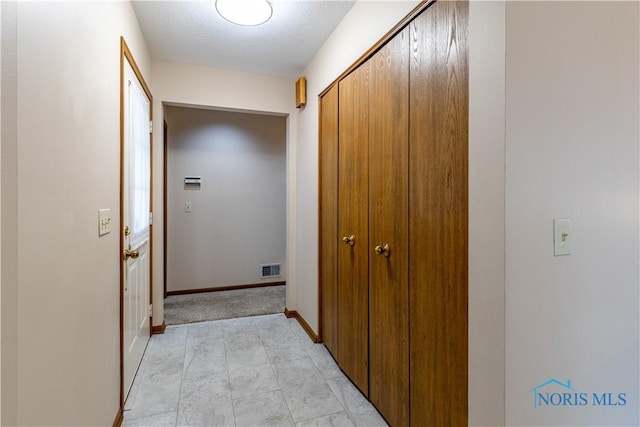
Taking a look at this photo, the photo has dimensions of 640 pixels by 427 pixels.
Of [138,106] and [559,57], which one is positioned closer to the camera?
[559,57]

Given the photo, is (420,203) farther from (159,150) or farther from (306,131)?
(159,150)

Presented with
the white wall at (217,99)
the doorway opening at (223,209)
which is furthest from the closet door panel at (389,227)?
the doorway opening at (223,209)

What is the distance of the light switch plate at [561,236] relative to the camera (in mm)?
970

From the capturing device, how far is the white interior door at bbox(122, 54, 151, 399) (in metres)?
1.82

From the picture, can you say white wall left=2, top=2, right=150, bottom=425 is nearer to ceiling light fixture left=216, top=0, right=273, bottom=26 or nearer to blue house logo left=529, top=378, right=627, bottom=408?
ceiling light fixture left=216, top=0, right=273, bottom=26

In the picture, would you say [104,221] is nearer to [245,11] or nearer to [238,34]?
[245,11]

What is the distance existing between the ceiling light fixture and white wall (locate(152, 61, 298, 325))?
0.92 metres

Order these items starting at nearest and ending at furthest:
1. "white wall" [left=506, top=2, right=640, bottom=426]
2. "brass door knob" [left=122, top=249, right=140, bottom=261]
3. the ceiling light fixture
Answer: "white wall" [left=506, top=2, right=640, bottom=426] → "brass door knob" [left=122, top=249, right=140, bottom=261] → the ceiling light fixture

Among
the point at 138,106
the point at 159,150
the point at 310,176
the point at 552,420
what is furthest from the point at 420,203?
the point at 159,150

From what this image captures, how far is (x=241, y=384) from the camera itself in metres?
2.00

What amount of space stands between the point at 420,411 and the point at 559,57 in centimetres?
144

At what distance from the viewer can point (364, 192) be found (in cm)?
184

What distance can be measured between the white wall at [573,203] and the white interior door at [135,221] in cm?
188

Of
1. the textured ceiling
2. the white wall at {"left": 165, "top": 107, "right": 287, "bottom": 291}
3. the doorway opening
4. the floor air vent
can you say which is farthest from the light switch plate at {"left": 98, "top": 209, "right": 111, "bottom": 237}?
the floor air vent
